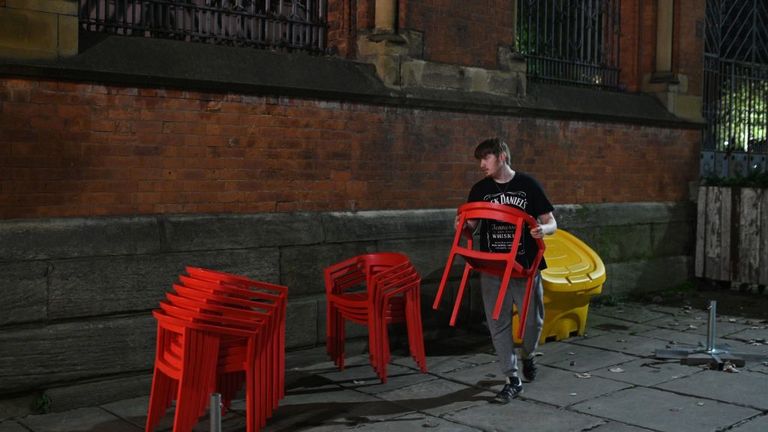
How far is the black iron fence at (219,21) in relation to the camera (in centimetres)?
669

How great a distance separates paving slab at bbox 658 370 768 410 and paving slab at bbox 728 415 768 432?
0.28 metres

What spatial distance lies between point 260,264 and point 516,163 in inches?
135

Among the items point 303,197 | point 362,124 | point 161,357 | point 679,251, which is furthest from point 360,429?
point 679,251

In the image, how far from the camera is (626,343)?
26.5 feet

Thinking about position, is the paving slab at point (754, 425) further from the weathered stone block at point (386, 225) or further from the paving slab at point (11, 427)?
the paving slab at point (11, 427)

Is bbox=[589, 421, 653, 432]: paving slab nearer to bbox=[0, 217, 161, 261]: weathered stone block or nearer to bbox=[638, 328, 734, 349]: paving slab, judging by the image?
bbox=[638, 328, 734, 349]: paving slab

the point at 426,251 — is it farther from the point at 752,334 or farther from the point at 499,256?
the point at 752,334

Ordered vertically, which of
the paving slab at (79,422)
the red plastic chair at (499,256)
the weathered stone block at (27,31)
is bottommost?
the paving slab at (79,422)

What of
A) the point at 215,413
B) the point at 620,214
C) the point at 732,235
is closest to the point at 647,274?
the point at 620,214

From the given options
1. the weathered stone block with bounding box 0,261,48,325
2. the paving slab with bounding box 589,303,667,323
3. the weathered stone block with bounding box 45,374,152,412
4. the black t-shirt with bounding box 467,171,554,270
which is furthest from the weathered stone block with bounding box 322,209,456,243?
the weathered stone block with bounding box 0,261,48,325

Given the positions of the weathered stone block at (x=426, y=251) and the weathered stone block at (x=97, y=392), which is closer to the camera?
the weathered stone block at (x=97, y=392)

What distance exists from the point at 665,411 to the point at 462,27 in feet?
14.1

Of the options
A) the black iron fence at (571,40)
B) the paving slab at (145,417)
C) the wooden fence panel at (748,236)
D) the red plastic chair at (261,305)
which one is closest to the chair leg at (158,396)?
the paving slab at (145,417)

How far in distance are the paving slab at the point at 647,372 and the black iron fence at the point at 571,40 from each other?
400 cm
